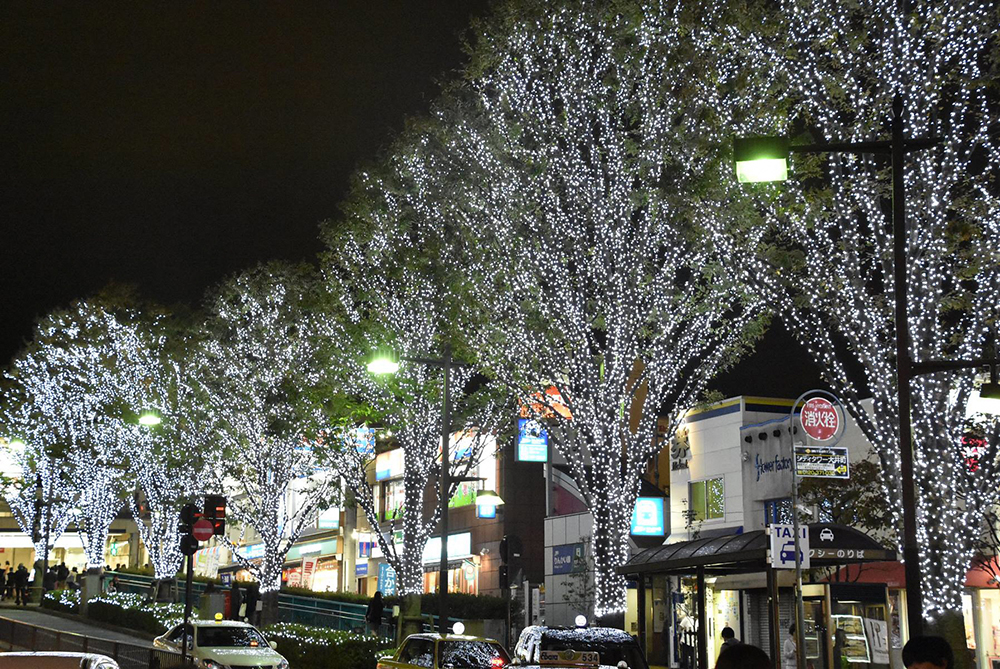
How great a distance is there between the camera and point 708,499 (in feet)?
102

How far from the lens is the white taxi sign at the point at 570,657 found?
14.1 meters

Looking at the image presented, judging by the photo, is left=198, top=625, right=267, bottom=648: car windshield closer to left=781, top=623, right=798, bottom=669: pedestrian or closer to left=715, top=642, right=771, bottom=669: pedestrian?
left=781, top=623, right=798, bottom=669: pedestrian

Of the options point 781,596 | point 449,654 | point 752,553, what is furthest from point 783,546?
point 781,596

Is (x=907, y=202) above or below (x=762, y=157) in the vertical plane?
above

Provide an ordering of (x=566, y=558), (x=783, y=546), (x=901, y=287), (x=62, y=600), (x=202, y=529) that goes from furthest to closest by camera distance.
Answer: (x=62, y=600) → (x=566, y=558) → (x=202, y=529) → (x=783, y=546) → (x=901, y=287)

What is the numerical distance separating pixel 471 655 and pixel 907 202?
9419 millimetres

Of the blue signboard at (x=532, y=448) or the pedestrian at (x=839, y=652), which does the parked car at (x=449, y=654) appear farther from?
the blue signboard at (x=532, y=448)

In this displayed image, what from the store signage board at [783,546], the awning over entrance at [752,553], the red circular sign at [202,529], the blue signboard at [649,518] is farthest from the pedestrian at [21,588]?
the store signage board at [783,546]

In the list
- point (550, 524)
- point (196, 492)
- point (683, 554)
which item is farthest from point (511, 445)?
point (683, 554)

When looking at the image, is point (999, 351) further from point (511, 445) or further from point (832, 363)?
point (511, 445)

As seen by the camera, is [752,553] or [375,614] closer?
[752,553]

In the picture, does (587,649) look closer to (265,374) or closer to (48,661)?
(48,661)

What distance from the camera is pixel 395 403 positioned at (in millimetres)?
29906

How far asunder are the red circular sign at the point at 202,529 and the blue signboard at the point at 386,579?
28.9m
